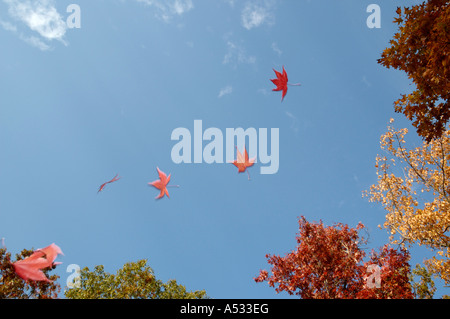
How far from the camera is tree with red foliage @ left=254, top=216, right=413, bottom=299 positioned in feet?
48.2

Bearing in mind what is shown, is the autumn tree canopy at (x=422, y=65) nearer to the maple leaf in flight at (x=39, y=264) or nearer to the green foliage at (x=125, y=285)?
the maple leaf in flight at (x=39, y=264)

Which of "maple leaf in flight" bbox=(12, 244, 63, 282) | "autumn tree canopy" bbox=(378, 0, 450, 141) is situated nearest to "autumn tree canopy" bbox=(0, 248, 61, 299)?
"maple leaf in flight" bbox=(12, 244, 63, 282)

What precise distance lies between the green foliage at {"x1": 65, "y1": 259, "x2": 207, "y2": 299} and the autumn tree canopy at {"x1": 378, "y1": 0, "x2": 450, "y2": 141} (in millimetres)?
17491

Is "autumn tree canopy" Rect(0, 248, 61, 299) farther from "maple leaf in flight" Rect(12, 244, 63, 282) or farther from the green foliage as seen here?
"maple leaf in flight" Rect(12, 244, 63, 282)

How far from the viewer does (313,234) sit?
56.1 ft

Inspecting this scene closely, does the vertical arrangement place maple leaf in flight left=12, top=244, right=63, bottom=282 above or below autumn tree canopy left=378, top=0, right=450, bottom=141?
below

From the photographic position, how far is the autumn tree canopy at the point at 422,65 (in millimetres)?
8719

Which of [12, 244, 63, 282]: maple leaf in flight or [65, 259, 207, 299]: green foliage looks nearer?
[12, 244, 63, 282]: maple leaf in flight

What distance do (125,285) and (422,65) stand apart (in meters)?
19.3

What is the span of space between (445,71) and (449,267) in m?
10.1

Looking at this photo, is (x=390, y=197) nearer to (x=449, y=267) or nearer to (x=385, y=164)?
(x=385, y=164)

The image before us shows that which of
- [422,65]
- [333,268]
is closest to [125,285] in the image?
[333,268]

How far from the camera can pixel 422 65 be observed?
933 centimetres
